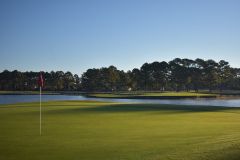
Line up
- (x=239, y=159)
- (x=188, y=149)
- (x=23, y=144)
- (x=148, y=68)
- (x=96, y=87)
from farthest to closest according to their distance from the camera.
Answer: (x=96, y=87) < (x=148, y=68) < (x=23, y=144) < (x=188, y=149) < (x=239, y=159)

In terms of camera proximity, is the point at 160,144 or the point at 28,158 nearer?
the point at 28,158

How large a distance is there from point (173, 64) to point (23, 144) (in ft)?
439

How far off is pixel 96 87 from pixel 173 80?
4552 centimetres

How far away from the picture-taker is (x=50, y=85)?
519 ft

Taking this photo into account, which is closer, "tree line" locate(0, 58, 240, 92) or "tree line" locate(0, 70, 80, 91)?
"tree line" locate(0, 58, 240, 92)

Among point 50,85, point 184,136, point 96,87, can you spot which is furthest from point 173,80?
point 184,136

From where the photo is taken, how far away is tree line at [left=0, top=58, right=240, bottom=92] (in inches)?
5394

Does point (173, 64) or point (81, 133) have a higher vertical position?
point (173, 64)

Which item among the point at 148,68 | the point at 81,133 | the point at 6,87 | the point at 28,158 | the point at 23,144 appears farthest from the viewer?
the point at 6,87

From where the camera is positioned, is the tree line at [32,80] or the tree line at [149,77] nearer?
the tree line at [149,77]

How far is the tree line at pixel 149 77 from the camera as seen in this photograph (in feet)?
449

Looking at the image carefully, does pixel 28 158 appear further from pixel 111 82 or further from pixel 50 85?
pixel 50 85

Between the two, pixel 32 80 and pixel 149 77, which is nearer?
pixel 149 77

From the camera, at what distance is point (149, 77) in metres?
138
